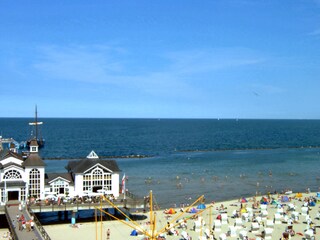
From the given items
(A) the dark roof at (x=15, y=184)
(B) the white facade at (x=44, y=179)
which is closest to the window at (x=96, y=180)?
(B) the white facade at (x=44, y=179)

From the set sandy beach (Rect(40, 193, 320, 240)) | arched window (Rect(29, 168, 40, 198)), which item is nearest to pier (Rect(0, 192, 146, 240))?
sandy beach (Rect(40, 193, 320, 240))

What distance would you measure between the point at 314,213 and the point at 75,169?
1101 inches

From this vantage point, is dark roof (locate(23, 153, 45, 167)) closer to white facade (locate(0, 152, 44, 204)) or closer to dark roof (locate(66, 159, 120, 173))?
white facade (locate(0, 152, 44, 204))

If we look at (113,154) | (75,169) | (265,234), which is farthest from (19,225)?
(113,154)

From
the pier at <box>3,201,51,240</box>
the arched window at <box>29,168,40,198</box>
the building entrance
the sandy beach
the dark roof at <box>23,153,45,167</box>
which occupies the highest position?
the dark roof at <box>23,153,45,167</box>

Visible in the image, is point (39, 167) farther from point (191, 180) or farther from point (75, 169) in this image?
point (191, 180)

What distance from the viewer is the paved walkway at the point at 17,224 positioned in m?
33.9

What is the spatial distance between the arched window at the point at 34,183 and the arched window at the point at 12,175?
1213mm

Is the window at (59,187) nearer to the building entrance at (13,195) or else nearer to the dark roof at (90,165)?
the dark roof at (90,165)

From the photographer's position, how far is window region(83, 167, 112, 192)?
159 feet

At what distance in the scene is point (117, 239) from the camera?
1617 inches

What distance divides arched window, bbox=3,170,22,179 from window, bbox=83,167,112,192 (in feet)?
22.2

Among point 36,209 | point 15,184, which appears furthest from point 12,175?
point 36,209

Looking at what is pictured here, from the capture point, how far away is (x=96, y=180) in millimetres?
48875
